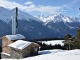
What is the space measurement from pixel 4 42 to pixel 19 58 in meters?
12.7

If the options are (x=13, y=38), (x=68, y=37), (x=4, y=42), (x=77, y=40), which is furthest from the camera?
(x=68, y=37)

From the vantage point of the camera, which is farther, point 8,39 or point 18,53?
point 8,39

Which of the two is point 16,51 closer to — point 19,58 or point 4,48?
point 19,58

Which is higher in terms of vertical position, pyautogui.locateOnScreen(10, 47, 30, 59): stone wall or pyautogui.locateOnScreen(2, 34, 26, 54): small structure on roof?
pyautogui.locateOnScreen(2, 34, 26, 54): small structure on roof

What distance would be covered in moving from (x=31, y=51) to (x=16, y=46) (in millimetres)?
4127

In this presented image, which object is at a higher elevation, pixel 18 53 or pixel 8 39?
pixel 8 39

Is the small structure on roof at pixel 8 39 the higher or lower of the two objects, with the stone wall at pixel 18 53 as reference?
higher

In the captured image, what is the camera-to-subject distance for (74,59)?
2992 cm

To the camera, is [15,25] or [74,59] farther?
[15,25]

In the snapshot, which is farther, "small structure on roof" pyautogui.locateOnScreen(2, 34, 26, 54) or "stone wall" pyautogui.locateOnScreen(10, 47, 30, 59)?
"small structure on roof" pyautogui.locateOnScreen(2, 34, 26, 54)

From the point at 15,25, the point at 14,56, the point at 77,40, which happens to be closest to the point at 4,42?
the point at 15,25

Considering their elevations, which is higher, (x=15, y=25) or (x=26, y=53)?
(x=15, y=25)

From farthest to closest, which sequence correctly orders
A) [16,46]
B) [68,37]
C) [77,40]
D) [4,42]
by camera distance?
[68,37] → [4,42] → [16,46] → [77,40]

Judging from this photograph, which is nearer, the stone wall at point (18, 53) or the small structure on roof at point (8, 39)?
the stone wall at point (18, 53)
